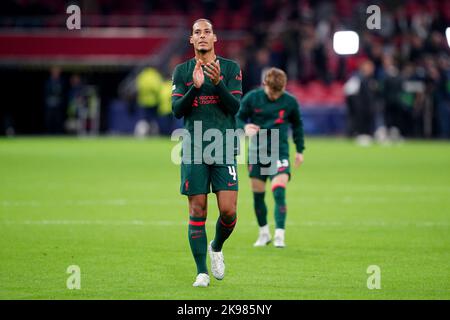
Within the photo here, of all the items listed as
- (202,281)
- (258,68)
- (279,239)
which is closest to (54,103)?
(258,68)

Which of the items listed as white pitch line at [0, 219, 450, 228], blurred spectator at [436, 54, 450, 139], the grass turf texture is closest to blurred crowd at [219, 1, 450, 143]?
blurred spectator at [436, 54, 450, 139]

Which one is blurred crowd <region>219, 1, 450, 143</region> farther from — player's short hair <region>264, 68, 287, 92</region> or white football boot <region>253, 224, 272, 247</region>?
white football boot <region>253, 224, 272, 247</region>

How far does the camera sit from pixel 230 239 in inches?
481

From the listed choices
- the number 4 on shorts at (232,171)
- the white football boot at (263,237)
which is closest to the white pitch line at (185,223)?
the white football boot at (263,237)

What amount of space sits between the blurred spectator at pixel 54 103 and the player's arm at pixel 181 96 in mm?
27547

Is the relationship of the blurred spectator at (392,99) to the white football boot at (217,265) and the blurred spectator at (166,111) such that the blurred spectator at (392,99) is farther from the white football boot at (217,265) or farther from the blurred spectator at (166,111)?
the white football boot at (217,265)

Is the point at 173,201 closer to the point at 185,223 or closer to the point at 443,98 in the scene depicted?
the point at 185,223

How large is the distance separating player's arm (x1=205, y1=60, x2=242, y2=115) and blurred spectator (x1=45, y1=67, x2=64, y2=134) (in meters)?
27.6

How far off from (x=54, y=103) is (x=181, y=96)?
28.6 m

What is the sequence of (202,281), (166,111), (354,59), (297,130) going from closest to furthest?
(202,281) < (297,130) < (166,111) < (354,59)

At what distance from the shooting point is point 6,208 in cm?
1488

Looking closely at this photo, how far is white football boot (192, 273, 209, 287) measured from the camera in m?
8.85

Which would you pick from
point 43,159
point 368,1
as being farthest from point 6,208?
point 368,1
